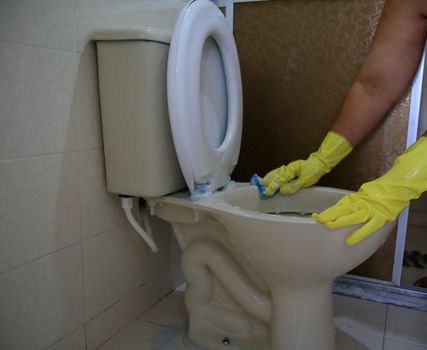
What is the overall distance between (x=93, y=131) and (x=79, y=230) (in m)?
0.23

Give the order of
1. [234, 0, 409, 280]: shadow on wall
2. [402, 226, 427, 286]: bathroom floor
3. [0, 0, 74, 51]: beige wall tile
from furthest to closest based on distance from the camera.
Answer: [402, 226, 427, 286]: bathroom floor
[234, 0, 409, 280]: shadow on wall
[0, 0, 74, 51]: beige wall tile

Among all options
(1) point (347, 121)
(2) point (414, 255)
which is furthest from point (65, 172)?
(2) point (414, 255)

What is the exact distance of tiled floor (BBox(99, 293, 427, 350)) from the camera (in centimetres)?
104

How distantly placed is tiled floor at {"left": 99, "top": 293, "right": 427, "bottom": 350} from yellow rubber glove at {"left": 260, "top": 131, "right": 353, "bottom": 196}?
423 millimetres

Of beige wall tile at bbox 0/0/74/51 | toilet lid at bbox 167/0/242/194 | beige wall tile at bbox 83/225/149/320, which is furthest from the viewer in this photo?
beige wall tile at bbox 83/225/149/320

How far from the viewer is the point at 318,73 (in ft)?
4.13

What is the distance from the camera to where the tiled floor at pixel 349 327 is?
3.42 ft

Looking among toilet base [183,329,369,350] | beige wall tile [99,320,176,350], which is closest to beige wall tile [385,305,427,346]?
toilet base [183,329,369,350]

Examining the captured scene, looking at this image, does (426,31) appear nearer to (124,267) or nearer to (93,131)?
(93,131)

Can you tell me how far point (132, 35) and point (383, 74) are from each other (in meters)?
0.68

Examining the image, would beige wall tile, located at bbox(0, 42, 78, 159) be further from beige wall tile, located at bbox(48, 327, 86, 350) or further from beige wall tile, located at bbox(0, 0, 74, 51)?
beige wall tile, located at bbox(48, 327, 86, 350)

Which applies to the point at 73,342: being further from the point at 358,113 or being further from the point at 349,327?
the point at 358,113

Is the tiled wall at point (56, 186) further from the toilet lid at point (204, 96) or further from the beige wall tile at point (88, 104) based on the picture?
the toilet lid at point (204, 96)

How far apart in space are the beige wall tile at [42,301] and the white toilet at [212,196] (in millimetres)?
→ 210
